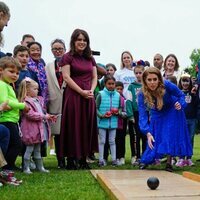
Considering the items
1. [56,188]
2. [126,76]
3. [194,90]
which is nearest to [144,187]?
[56,188]

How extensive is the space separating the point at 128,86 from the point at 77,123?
6.47 feet

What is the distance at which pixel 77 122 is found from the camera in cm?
763

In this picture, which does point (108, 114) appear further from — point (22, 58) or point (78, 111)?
point (22, 58)

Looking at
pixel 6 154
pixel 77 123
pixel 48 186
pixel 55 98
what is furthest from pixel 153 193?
pixel 55 98

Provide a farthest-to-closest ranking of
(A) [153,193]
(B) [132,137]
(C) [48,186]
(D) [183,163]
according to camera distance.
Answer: (B) [132,137] < (D) [183,163] < (C) [48,186] < (A) [153,193]

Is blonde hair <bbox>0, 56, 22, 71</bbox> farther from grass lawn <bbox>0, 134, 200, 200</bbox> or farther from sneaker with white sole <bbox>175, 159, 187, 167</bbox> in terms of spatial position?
sneaker with white sole <bbox>175, 159, 187, 167</bbox>

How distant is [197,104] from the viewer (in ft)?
30.2

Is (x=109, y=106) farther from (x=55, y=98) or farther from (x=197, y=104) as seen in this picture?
(x=197, y=104)

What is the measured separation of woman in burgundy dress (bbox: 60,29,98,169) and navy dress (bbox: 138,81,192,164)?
0.87m

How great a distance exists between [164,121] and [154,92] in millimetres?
483

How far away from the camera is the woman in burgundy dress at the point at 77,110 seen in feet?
25.0

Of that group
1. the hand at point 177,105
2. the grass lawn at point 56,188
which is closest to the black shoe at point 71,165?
the grass lawn at point 56,188

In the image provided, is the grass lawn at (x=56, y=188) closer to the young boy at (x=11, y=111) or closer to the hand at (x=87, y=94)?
the young boy at (x=11, y=111)

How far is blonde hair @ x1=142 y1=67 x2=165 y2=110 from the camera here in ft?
Result: 24.5
